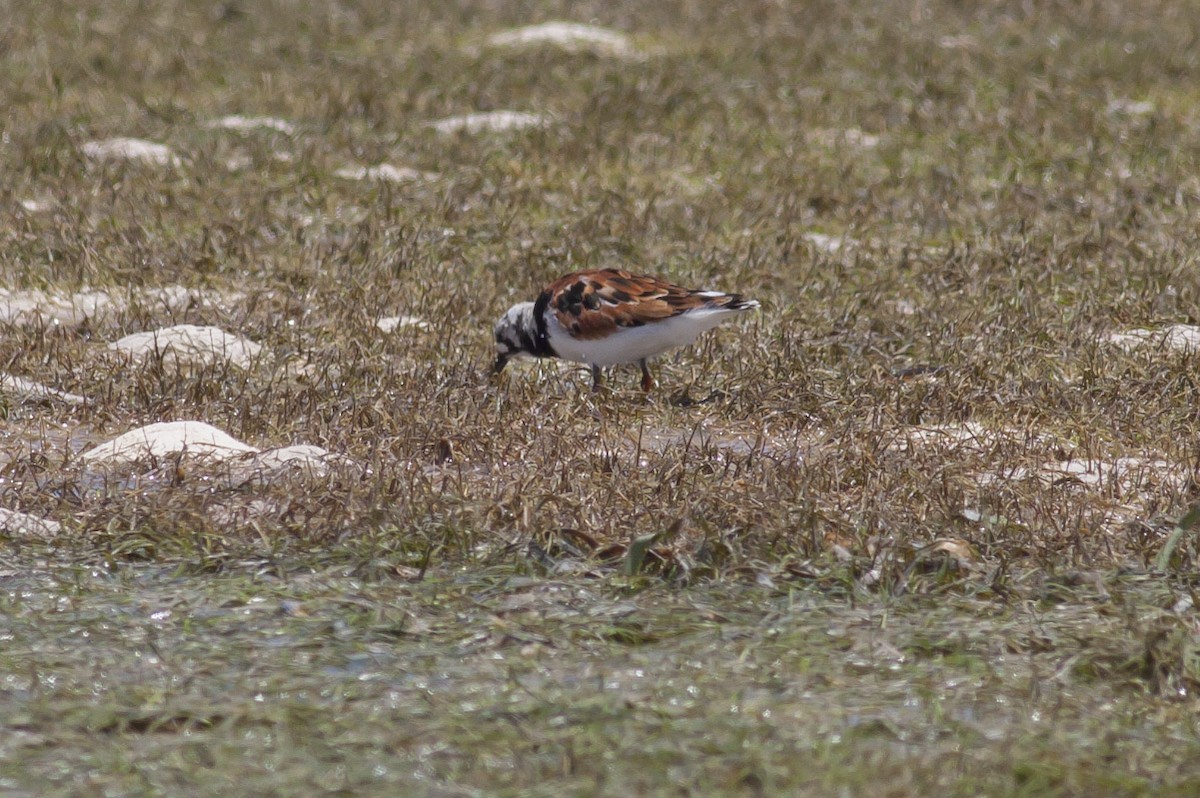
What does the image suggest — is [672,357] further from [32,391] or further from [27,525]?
[27,525]

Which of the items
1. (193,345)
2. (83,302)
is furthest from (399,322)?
(83,302)

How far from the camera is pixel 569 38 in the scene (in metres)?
14.4

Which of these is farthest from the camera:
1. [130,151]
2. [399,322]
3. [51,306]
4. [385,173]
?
[130,151]

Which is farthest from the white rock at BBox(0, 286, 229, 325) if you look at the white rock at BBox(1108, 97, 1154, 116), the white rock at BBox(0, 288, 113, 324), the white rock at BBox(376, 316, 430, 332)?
the white rock at BBox(1108, 97, 1154, 116)

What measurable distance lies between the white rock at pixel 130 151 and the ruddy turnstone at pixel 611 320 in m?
4.09

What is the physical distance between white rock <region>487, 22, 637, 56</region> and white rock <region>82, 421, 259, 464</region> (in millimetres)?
8280

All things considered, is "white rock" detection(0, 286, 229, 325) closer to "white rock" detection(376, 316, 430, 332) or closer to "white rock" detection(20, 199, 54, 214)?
"white rock" detection(376, 316, 430, 332)

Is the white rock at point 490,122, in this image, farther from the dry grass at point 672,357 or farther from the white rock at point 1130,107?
the white rock at point 1130,107

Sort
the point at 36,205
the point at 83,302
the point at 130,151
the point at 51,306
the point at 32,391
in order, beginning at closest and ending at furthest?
the point at 32,391 → the point at 51,306 → the point at 83,302 → the point at 36,205 → the point at 130,151

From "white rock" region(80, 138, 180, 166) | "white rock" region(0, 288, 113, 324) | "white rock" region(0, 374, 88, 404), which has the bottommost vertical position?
"white rock" region(0, 288, 113, 324)

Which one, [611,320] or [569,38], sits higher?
[611,320]

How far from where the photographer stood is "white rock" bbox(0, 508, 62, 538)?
537 centimetres

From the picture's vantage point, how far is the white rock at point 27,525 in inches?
211

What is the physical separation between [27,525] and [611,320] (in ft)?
8.39
